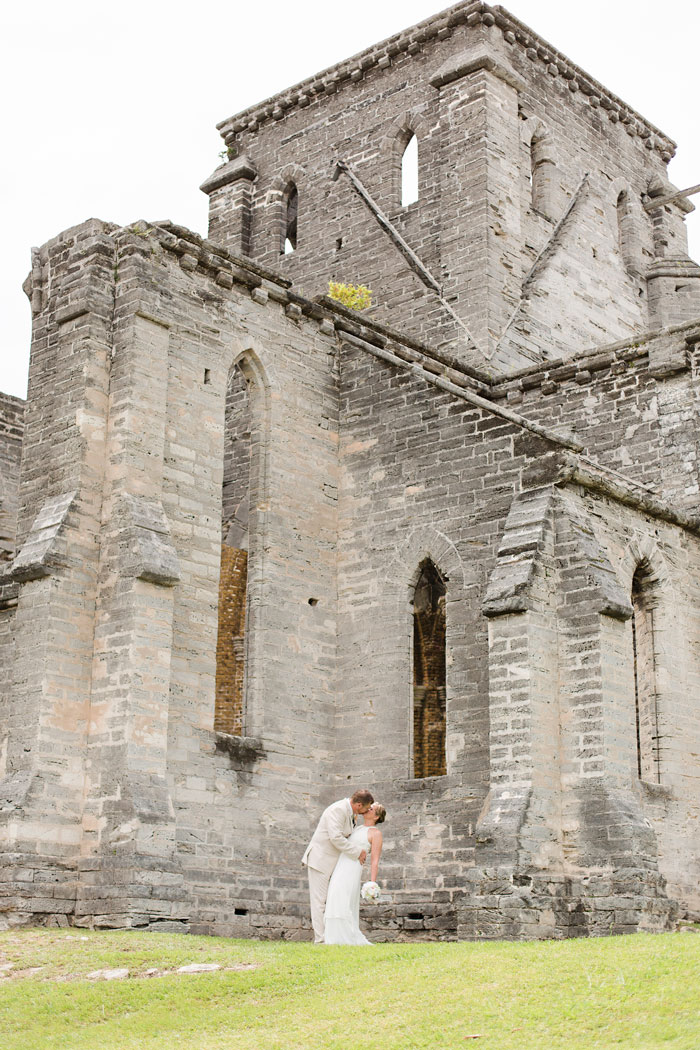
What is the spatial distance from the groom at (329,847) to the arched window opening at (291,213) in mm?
15815

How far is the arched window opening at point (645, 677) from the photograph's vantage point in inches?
643

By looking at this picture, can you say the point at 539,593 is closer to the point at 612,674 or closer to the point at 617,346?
the point at 612,674

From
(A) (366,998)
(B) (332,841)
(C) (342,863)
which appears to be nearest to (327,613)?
(B) (332,841)

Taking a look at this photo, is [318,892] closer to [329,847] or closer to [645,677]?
[329,847]

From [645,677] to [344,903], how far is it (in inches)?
215

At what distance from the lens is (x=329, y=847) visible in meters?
13.8

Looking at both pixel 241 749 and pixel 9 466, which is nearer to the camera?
pixel 241 749

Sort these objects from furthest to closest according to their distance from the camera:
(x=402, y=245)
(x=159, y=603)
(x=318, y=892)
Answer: (x=402, y=245) < (x=159, y=603) < (x=318, y=892)

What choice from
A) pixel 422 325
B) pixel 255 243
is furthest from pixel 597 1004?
pixel 255 243

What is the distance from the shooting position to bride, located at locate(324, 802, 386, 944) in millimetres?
13188

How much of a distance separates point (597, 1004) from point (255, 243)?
20.4 meters

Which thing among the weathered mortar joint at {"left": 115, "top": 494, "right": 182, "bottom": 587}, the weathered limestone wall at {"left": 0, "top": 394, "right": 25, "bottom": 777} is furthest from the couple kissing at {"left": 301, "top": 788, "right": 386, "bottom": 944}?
the weathered limestone wall at {"left": 0, "top": 394, "right": 25, "bottom": 777}

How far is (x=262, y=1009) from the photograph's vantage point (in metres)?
9.92

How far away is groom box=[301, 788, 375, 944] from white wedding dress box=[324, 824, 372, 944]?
103 mm
